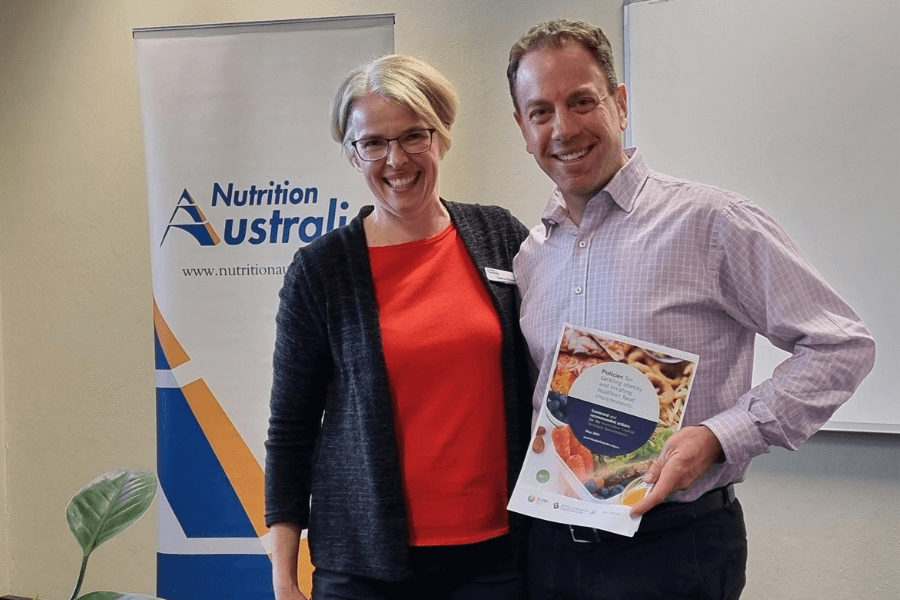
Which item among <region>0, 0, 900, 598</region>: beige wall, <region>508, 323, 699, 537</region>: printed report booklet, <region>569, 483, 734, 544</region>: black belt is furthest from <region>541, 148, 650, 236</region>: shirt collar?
<region>0, 0, 900, 598</region>: beige wall

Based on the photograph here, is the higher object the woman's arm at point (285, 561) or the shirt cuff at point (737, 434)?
the shirt cuff at point (737, 434)

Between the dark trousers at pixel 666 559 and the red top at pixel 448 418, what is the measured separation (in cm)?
21

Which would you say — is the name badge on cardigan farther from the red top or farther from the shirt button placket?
the shirt button placket

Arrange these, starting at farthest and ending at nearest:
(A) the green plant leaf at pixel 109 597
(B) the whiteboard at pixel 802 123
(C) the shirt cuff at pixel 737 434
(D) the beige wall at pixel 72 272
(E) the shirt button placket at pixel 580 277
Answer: (D) the beige wall at pixel 72 272, (B) the whiteboard at pixel 802 123, (E) the shirt button placket at pixel 580 277, (C) the shirt cuff at pixel 737 434, (A) the green plant leaf at pixel 109 597

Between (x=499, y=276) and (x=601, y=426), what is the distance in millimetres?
417

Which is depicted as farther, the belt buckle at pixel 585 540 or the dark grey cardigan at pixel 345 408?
the dark grey cardigan at pixel 345 408

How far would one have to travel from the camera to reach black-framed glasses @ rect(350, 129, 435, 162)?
62.6 inches

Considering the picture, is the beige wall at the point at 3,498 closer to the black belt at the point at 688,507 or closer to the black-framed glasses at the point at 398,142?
the black-framed glasses at the point at 398,142

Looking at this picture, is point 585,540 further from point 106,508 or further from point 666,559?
point 106,508

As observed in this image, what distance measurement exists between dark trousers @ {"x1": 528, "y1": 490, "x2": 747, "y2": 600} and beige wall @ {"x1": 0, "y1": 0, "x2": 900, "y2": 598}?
2.52m

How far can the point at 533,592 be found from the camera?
1451mm

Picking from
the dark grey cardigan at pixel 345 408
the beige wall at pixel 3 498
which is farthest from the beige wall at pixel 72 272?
the dark grey cardigan at pixel 345 408

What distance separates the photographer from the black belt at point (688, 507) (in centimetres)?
131

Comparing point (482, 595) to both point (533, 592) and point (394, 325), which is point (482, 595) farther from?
point (394, 325)
